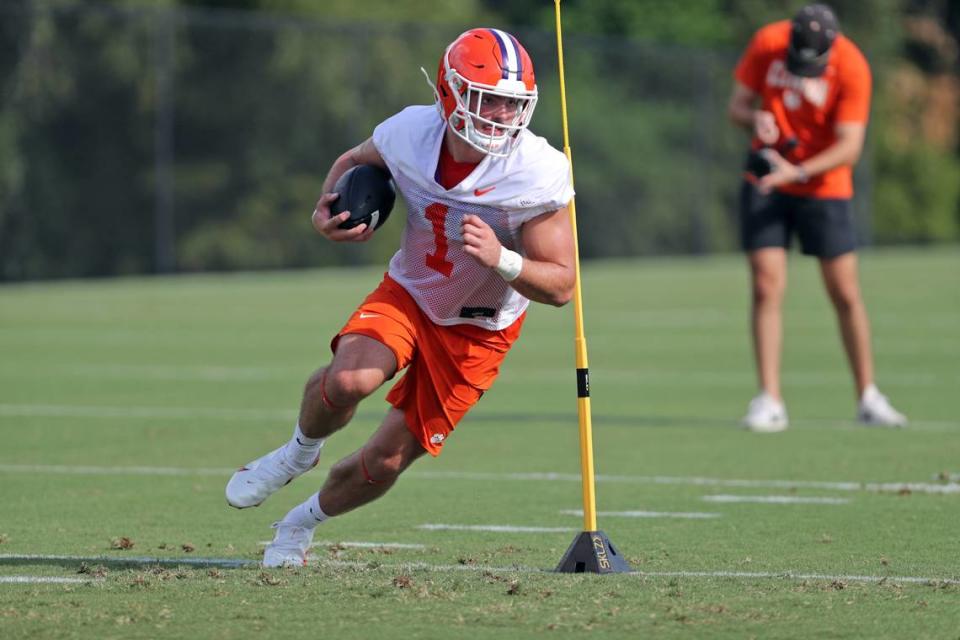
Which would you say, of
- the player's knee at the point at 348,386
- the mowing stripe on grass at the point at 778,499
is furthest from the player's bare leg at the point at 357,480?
the mowing stripe on grass at the point at 778,499

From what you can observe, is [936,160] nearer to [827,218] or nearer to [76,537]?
[827,218]

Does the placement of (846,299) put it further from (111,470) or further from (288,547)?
(288,547)

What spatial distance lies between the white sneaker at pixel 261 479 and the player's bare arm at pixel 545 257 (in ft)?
3.22

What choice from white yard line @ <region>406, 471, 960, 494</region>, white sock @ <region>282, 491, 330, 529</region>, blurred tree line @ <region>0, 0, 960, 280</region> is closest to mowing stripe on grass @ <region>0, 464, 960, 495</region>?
white yard line @ <region>406, 471, 960, 494</region>

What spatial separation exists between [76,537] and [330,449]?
2966 millimetres

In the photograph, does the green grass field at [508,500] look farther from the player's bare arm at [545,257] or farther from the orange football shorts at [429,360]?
the player's bare arm at [545,257]

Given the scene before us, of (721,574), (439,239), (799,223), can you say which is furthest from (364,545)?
(799,223)

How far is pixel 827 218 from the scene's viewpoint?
36.0 ft

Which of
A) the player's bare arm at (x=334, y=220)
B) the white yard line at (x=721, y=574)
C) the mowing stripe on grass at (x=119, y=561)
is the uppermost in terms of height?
the player's bare arm at (x=334, y=220)

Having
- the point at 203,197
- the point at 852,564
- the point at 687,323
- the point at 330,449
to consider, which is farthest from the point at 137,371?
the point at 203,197

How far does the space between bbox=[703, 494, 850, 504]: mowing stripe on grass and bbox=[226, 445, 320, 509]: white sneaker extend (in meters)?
2.30

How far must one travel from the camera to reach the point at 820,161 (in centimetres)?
1077

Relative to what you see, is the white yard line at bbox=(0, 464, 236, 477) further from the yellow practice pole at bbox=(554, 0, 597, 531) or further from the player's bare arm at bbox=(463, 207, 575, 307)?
the player's bare arm at bbox=(463, 207, 575, 307)

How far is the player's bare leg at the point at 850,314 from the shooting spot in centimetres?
1093
